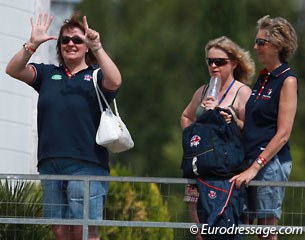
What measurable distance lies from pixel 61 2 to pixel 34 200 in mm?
7254

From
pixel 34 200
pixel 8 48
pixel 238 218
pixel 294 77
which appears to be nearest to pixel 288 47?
pixel 294 77

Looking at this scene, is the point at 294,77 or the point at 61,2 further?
the point at 61,2

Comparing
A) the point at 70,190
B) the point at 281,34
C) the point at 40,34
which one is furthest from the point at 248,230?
the point at 40,34

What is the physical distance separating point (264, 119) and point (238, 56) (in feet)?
1.83

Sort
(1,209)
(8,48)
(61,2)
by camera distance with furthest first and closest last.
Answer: (61,2), (8,48), (1,209)

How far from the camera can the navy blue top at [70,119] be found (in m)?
7.28

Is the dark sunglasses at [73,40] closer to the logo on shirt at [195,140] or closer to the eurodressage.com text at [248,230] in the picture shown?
the logo on shirt at [195,140]

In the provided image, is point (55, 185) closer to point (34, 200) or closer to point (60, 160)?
point (60, 160)

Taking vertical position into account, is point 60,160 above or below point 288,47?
below

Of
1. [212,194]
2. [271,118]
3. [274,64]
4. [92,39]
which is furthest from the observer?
[274,64]

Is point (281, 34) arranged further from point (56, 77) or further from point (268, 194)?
point (56, 77)

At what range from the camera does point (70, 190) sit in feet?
23.7

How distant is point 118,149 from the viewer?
7.43 meters

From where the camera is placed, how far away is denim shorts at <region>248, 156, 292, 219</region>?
23.8ft
